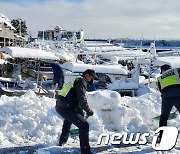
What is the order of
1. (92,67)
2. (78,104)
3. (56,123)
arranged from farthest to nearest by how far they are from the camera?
(92,67) → (56,123) → (78,104)

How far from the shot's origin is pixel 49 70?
25.4 metres

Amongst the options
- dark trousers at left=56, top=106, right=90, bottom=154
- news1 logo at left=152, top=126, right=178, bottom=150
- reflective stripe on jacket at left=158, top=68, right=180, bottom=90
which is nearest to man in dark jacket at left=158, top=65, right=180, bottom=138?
reflective stripe on jacket at left=158, top=68, right=180, bottom=90

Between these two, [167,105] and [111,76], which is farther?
[111,76]

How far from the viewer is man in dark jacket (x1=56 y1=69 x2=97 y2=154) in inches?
247

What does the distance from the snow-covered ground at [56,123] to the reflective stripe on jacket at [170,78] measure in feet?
4.48

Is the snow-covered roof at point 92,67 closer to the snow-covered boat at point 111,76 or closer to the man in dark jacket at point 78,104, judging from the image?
the snow-covered boat at point 111,76

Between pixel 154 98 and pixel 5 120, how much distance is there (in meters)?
4.99

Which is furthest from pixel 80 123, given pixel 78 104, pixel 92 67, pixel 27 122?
pixel 92 67

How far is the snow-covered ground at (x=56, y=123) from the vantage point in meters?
7.16

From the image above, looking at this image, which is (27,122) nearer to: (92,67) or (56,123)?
(56,123)

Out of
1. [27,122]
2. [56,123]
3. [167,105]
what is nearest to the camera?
[167,105]

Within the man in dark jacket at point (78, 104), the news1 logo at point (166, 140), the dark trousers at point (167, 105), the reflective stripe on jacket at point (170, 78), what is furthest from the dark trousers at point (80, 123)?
the reflective stripe on jacket at point (170, 78)

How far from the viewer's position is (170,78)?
7.12m

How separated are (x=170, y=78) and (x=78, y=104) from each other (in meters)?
2.05
